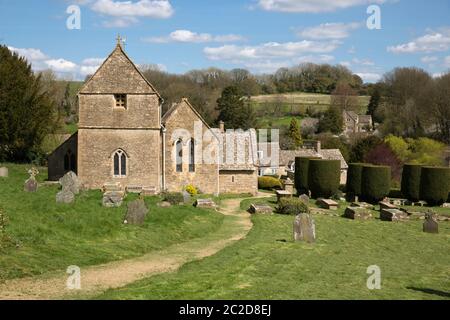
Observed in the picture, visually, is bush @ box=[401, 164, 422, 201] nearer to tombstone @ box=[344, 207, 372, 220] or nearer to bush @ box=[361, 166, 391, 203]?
bush @ box=[361, 166, 391, 203]

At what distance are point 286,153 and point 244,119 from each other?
22215mm

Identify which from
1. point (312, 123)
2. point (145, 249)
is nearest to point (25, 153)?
point (145, 249)

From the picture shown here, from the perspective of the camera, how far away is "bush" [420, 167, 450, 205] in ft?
124

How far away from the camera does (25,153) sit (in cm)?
4519

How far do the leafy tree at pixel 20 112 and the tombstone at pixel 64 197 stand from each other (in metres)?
21.9

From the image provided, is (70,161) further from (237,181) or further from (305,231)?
(305,231)

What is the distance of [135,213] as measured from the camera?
20.5m

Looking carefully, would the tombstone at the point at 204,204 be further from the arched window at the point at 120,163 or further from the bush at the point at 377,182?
the bush at the point at 377,182

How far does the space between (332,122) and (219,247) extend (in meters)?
75.4

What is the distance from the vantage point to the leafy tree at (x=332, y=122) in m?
90.4

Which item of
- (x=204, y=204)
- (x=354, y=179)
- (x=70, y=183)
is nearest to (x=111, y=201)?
(x=70, y=183)

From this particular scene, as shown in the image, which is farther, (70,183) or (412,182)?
(412,182)

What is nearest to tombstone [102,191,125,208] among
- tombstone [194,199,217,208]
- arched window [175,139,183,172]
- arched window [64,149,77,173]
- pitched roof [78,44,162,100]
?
tombstone [194,199,217,208]

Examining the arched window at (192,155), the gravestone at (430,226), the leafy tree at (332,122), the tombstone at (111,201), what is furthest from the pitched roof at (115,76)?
the leafy tree at (332,122)
